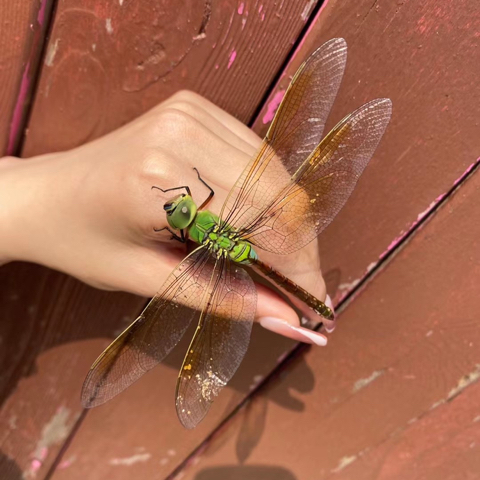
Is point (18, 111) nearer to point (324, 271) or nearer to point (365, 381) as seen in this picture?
point (324, 271)

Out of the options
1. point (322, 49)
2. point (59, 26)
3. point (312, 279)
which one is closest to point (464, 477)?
point (312, 279)

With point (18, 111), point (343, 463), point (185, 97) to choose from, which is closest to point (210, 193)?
point (185, 97)

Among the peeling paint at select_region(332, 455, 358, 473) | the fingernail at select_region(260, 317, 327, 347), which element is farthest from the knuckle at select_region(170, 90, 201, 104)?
the peeling paint at select_region(332, 455, 358, 473)

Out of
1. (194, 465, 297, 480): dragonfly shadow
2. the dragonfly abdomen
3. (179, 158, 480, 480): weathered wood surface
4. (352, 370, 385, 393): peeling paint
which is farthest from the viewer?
(194, 465, 297, 480): dragonfly shadow

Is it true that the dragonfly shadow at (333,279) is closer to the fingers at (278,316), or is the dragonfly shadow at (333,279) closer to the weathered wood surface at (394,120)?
the weathered wood surface at (394,120)

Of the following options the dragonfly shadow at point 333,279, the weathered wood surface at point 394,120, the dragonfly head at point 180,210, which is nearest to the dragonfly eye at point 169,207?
the dragonfly head at point 180,210

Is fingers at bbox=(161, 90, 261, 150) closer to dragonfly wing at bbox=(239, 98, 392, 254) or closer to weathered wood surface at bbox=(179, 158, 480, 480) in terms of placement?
dragonfly wing at bbox=(239, 98, 392, 254)

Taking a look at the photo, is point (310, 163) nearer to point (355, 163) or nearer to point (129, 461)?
point (355, 163)
